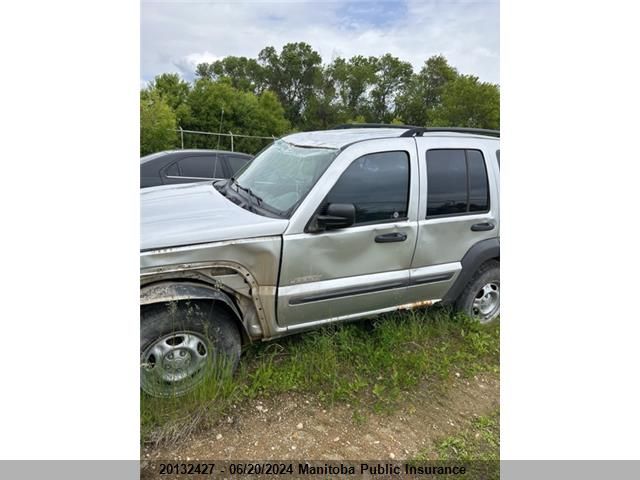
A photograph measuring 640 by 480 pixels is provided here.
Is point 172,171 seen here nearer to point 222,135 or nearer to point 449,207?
point 222,135

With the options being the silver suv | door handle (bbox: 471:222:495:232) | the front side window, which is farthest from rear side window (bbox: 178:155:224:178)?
door handle (bbox: 471:222:495:232)

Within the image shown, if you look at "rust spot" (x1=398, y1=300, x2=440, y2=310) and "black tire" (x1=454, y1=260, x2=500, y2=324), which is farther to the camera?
"black tire" (x1=454, y1=260, x2=500, y2=324)

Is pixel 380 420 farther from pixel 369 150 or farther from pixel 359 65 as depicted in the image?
pixel 359 65

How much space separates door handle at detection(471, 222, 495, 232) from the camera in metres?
3.08

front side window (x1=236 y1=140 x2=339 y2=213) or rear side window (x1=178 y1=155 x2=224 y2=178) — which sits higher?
rear side window (x1=178 y1=155 x2=224 y2=178)

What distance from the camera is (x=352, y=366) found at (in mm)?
2734

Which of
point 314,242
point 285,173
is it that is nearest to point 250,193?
point 285,173

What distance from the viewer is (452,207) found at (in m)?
2.99

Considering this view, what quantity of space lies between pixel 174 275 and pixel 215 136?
23.0 feet

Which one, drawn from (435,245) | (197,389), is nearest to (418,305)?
(435,245)

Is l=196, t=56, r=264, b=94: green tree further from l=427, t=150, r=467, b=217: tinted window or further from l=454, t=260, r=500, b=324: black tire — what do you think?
l=454, t=260, r=500, b=324: black tire

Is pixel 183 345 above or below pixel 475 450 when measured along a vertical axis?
above

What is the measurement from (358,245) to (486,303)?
5.08 ft

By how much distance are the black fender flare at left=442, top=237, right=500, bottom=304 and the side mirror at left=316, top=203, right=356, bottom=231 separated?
118cm
